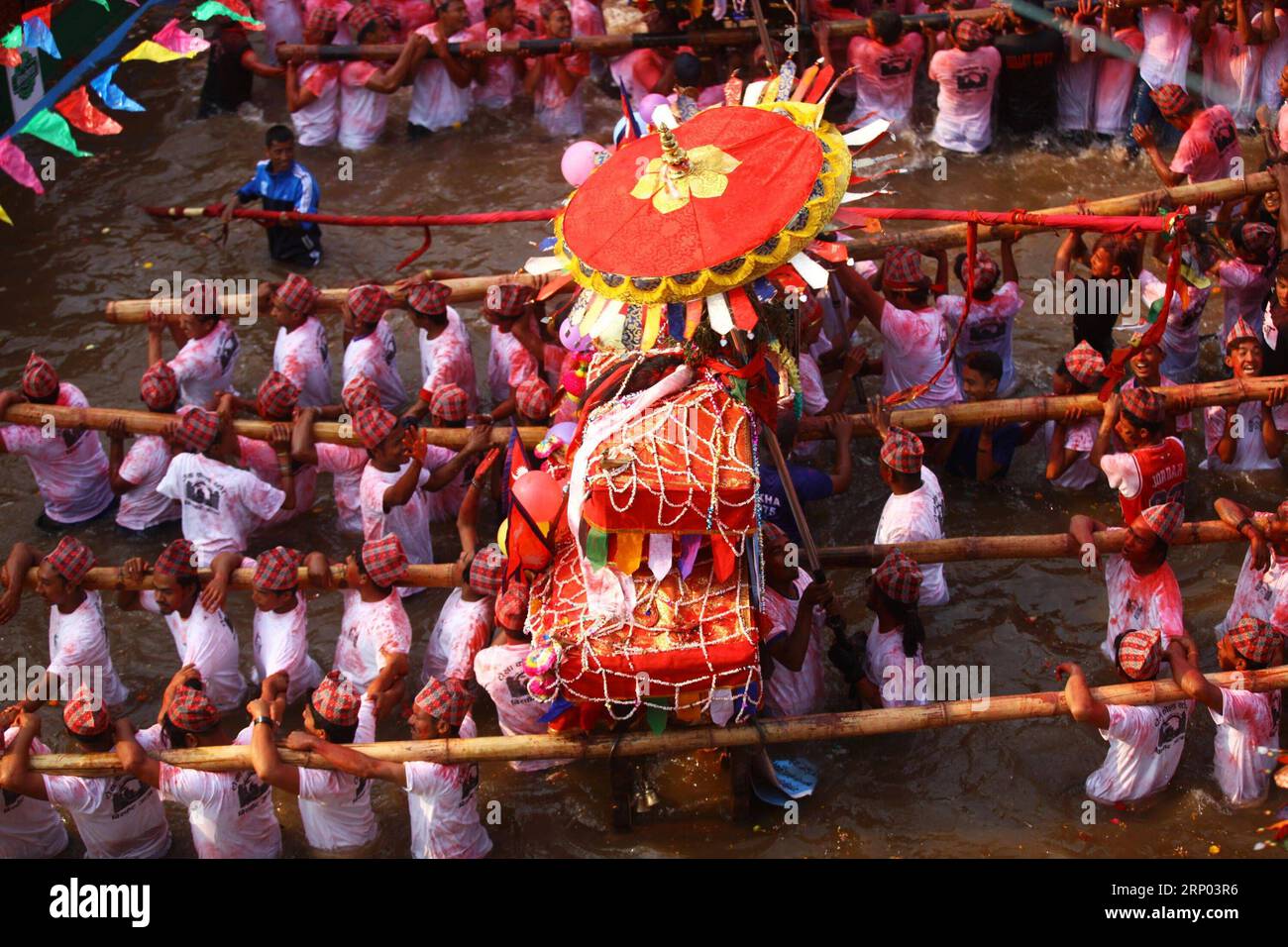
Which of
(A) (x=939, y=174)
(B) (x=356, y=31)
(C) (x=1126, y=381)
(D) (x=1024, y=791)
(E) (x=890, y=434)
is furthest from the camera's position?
(B) (x=356, y=31)

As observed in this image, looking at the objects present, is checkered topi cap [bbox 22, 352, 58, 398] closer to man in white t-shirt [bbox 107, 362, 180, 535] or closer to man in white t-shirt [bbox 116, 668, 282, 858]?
man in white t-shirt [bbox 107, 362, 180, 535]

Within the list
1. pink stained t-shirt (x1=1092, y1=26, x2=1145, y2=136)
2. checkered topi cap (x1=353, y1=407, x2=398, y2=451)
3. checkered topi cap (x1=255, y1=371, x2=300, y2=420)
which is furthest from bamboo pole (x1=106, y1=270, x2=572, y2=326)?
pink stained t-shirt (x1=1092, y1=26, x2=1145, y2=136)

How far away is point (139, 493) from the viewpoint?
9.49 metres

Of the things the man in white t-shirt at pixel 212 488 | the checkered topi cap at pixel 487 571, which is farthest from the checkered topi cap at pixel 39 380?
the checkered topi cap at pixel 487 571

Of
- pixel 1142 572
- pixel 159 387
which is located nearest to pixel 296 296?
pixel 159 387

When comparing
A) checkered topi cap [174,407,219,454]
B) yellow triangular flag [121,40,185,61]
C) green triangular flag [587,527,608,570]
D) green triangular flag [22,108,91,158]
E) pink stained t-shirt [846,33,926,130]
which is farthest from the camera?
pink stained t-shirt [846,33,926,130]

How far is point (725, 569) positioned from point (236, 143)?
8.14m

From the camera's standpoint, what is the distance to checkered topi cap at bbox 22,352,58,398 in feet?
29.8

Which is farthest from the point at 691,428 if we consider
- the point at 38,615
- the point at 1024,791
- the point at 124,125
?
the point at 124,125

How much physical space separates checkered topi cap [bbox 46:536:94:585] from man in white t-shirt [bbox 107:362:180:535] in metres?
1.12

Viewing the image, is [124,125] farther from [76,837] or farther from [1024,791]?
[1024,791]

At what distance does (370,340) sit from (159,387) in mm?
1287

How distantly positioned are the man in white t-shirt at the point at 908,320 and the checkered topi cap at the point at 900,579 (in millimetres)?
1854

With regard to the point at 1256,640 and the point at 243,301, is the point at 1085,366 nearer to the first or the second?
the point at 1256,640
